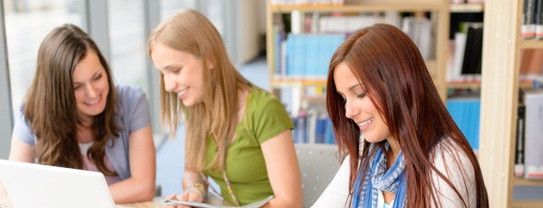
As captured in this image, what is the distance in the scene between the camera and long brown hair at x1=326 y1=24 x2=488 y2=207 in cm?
160

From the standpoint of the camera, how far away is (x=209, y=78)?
2.34 meters

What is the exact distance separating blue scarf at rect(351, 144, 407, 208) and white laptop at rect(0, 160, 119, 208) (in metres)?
0.61

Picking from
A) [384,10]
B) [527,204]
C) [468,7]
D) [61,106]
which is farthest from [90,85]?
[468,7]

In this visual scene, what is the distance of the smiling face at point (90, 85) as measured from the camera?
2.32 metres

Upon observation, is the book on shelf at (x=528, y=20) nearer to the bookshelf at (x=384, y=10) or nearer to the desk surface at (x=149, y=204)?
the bookshelf at (x=384, y=10)

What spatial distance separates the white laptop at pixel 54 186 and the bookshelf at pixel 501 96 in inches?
61.3

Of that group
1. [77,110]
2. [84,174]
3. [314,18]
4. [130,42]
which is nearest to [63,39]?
[77,110]

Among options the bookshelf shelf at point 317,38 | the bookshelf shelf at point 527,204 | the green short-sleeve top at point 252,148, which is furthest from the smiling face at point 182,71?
the bookshelf shelf at point 317,38

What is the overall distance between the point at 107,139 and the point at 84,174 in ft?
2.85

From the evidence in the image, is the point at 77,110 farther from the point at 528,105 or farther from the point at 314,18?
the point at 314,18

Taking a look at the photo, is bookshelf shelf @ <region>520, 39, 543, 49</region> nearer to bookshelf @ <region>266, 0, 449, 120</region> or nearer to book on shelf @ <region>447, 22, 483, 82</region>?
bookshelf @ <region>266, 0, 449, 120</region>

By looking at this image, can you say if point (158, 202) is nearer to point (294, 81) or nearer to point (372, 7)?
point (294, 81)

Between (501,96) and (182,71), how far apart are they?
1.20 meters

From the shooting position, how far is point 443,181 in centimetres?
163
